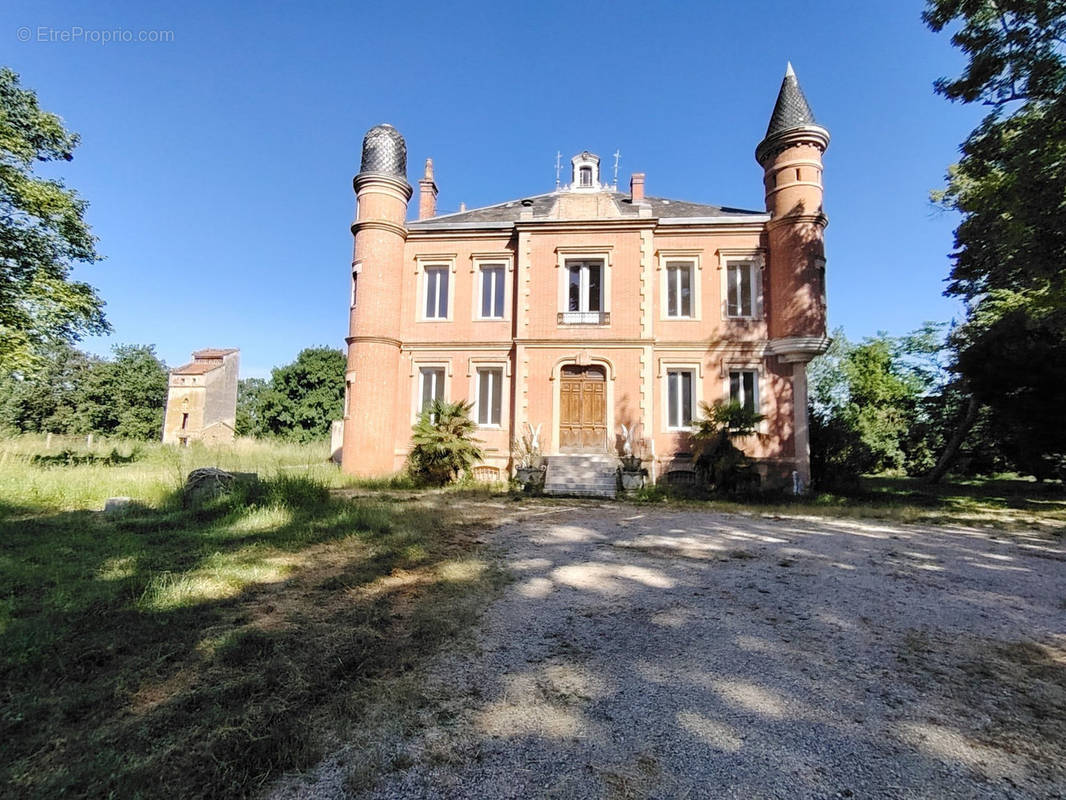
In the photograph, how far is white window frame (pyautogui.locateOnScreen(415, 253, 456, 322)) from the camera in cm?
1638

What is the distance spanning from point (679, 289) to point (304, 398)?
29.8 meters

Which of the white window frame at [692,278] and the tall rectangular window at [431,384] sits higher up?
the white window frame at [692,278]

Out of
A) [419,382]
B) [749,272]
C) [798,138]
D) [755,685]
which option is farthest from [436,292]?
[755,685]

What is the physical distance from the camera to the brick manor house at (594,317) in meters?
14.8

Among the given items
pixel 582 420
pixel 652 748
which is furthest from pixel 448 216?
pixel 652 748

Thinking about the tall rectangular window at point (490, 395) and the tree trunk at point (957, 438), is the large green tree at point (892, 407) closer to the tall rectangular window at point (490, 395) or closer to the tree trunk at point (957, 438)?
the tree trunk at point (957, 438)

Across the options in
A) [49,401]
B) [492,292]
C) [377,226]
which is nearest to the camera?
[377,226]

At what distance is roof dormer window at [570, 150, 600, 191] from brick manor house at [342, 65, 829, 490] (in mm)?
1051

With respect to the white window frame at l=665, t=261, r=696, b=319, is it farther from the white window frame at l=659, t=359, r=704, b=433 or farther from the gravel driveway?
the gravel driveway

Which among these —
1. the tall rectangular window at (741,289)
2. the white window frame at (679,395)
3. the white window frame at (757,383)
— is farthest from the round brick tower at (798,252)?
the white window frame at (679,395)

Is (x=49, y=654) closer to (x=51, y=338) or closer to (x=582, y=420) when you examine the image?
(x=582, y=420)

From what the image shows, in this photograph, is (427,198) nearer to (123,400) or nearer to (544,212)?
(544,212)

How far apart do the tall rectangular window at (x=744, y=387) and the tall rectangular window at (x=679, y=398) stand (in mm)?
1258

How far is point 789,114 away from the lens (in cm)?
1530
